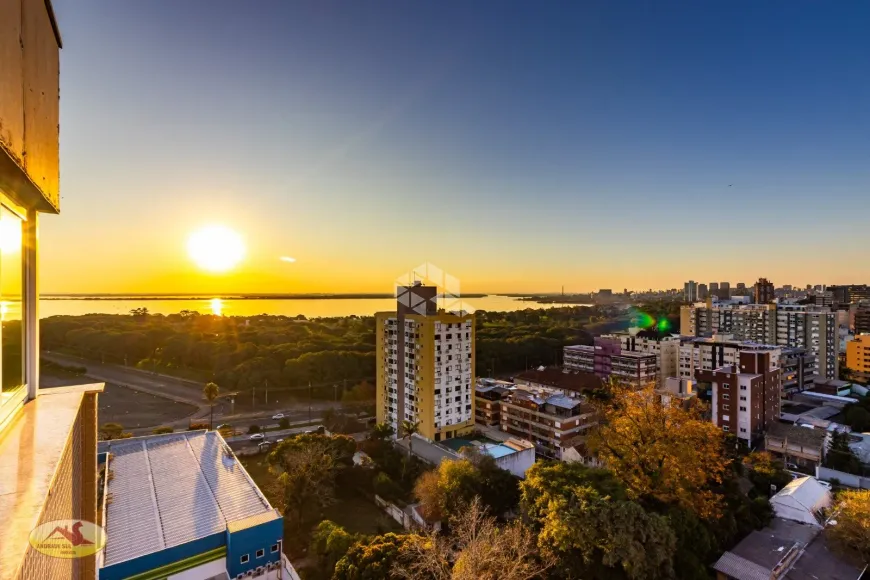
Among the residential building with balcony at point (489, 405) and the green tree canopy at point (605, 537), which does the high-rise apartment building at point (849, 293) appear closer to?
the residential building with balcony at point (489, 405)

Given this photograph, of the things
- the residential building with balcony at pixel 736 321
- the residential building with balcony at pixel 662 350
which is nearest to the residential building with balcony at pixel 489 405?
the residential building with balcony at pixel 662 350

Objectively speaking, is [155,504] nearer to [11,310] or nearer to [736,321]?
[11,310]

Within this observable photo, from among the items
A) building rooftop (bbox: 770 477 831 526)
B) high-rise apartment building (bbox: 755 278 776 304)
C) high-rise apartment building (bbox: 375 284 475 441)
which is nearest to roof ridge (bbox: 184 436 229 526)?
high-rise apartment building (bbox: 375 284 475 441)

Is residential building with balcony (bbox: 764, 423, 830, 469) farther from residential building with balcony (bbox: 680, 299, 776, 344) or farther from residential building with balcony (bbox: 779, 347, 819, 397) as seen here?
residential building with balcony (bbox: 680, 299, 776, 344)

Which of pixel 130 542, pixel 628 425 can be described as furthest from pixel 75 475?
pixel 628 425

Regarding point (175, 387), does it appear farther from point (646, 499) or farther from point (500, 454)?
point (646, 499)

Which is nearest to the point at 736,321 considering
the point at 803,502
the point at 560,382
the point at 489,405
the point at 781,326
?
the point at 781,326
